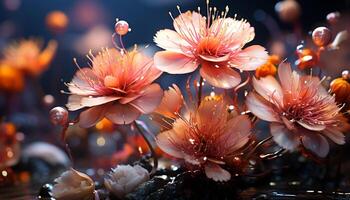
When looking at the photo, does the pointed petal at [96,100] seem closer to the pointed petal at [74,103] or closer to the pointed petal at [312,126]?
the pointed petal at [74,103]

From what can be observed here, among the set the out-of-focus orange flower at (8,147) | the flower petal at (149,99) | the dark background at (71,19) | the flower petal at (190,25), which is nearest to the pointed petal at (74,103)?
the flower petal at (149,99)

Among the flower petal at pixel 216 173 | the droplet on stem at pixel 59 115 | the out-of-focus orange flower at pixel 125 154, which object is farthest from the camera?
the out-of-focus orange flower at pixel 125 154

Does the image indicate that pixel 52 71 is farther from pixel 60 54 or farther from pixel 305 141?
pixel 305 141

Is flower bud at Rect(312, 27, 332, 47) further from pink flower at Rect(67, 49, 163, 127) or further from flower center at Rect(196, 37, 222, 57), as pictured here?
pink flower at Rect(67, 49, 163, 127)

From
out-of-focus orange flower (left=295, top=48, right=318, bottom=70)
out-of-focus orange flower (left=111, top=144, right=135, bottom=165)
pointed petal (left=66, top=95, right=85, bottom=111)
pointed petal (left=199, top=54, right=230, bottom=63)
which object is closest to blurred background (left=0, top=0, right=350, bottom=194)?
out-of-focus orange flower (left=111, top=144, right=135, bottom=165)

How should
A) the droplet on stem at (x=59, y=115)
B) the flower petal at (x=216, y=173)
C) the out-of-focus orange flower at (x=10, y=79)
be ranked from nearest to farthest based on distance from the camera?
the flower petal at (x=216, y=173)
the droplet on stem at (x=59, y=115)
the out-of-focus orange flower at (x=10, y=79)

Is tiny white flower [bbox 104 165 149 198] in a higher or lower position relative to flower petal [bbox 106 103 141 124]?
lower

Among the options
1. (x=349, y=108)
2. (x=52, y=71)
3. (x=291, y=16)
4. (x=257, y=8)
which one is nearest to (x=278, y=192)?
(x=349, y=108)
